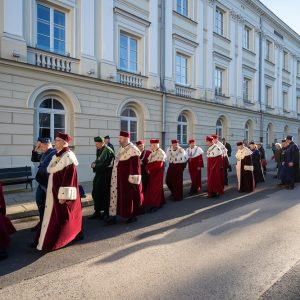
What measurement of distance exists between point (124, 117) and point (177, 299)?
36.3ft

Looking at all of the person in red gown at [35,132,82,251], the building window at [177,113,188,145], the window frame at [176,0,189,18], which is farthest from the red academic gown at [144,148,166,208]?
the window frame at [176,0,189,18]

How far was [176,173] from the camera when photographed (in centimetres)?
884

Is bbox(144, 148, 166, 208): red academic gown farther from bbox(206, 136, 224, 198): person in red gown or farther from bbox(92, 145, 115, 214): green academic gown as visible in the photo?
bbox(206, 136, 224, 198): person in red gown

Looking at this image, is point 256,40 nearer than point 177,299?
No

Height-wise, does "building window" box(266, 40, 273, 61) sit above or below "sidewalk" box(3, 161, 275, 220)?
above

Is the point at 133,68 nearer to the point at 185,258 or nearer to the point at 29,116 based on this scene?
A: the point at 29,116

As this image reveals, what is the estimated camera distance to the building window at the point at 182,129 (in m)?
17.0

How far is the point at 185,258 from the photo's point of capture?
14.4 ft

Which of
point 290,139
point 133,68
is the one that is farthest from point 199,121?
point 290,139

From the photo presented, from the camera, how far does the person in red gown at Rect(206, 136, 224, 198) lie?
9.16 metres

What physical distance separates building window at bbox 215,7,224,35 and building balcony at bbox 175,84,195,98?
17.0 ft

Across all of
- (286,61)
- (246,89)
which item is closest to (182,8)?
(246,89)

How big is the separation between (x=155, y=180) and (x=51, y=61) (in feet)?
20.2

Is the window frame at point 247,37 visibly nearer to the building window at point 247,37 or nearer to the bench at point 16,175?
the building window at point 247,37
